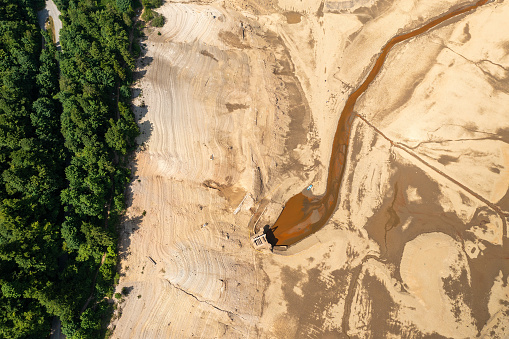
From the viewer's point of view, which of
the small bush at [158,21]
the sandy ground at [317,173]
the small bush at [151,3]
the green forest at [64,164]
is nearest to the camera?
the green forest at [64,164]

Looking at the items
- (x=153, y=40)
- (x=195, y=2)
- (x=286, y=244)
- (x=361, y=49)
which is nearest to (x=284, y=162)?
(x=286, y=244)

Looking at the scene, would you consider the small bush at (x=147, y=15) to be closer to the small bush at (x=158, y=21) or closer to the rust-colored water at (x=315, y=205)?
the small bush at (x=158, y=21)

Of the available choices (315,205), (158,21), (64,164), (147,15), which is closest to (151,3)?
(147,15)

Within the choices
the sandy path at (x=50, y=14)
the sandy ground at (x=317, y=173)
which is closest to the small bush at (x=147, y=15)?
the sandy ground at (x=317, y=173)

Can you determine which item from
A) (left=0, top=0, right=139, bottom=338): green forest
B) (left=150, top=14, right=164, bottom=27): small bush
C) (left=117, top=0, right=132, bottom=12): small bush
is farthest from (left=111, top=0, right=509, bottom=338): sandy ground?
(left=117, top=0, right=132, bottom=12): small bush

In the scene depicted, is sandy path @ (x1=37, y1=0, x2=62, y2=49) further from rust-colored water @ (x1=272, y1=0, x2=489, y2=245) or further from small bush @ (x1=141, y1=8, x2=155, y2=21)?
rust-colored water @ (x1=272, y1=0, x2=489, y2=245)

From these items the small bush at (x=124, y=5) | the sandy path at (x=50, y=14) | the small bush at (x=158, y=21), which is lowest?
the sandy path at (x=50, y=14)

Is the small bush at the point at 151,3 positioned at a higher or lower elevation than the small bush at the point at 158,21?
higher

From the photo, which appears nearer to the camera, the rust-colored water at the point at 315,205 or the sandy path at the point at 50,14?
the rust-colored water at the point at 315,205

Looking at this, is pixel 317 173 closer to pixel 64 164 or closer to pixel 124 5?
pixel 64 164
